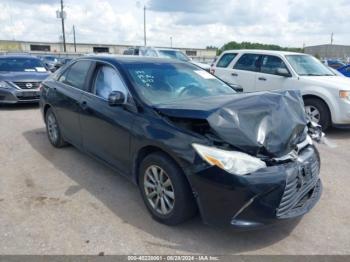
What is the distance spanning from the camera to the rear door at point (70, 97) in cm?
453

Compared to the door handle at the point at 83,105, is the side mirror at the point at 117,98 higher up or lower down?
higher up

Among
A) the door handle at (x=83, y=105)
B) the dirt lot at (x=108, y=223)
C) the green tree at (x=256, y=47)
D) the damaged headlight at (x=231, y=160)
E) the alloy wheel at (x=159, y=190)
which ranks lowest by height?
the dirt lot at (x=108, y=223)

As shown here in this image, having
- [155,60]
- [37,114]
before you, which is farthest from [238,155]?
[37,114]

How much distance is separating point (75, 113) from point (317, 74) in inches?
224

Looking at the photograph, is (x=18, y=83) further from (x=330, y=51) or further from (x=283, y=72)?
(x=330, y=51)

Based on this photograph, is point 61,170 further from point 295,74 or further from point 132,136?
point 295,74

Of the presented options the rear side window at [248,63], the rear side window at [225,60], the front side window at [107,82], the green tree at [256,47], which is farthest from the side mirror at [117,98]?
the green tree at [256,47]

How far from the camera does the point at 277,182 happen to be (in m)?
2.64

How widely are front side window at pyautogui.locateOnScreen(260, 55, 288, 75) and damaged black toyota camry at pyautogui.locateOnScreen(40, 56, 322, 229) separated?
13.5 ft

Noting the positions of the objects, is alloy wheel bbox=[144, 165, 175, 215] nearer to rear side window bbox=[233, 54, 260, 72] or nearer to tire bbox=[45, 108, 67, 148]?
tire bbox=[45, 108, 67, 148]

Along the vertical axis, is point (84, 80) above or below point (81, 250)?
above

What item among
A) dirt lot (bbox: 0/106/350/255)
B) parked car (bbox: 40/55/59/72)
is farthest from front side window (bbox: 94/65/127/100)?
parked car (bbox: 40/55/59/72)

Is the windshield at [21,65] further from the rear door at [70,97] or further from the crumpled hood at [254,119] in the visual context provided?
the crumpled hood at [254,119]

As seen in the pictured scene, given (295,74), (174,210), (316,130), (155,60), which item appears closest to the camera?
(174,210)
